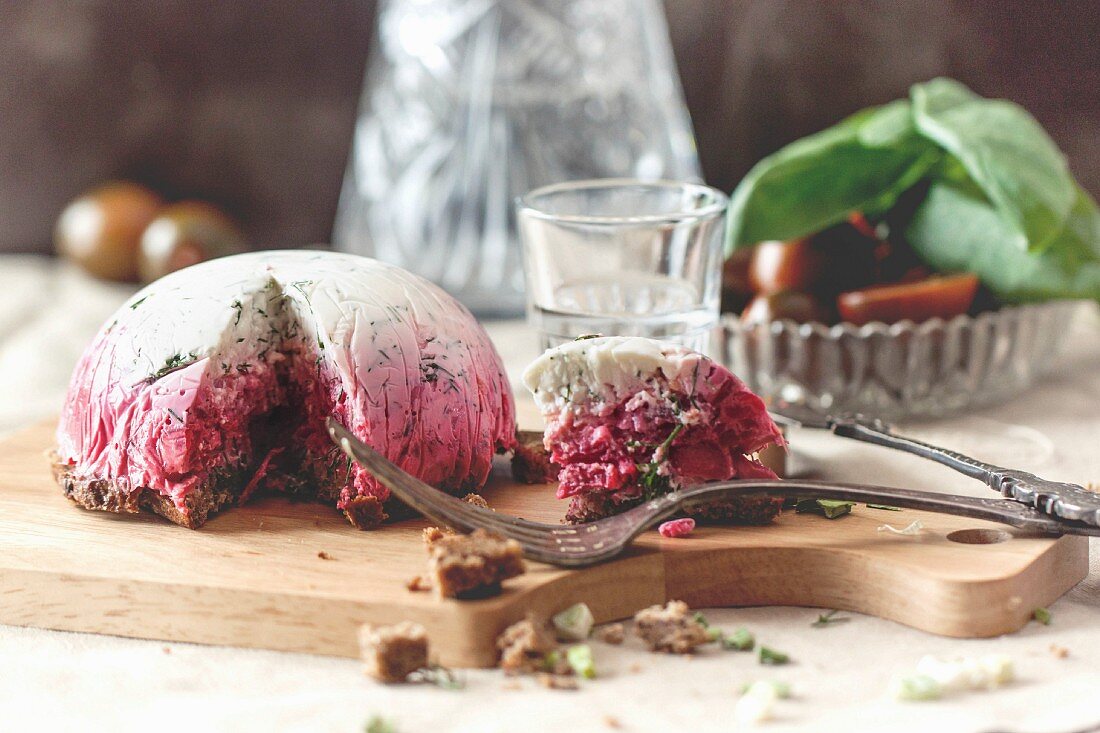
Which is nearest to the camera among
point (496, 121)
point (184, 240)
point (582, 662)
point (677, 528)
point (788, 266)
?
point (582, 662)

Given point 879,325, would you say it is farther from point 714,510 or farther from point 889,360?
point 714,510

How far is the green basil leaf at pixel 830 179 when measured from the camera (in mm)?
2477

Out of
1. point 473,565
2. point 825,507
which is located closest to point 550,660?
point 473,565

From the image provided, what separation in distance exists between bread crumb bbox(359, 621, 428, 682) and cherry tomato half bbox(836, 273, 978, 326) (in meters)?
1.36

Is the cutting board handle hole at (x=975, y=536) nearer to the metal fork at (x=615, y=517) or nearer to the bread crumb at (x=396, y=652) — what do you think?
the metal fork at (x=615, y=517)

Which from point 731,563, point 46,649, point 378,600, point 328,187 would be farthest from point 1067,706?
point 328,187

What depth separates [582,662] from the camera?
131 centimetres

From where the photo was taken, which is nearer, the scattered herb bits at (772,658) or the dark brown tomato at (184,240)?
the scattered herb bits at (772,658)

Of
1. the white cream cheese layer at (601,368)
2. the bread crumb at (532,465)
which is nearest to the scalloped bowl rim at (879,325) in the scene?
the bread crumb at (532,465)

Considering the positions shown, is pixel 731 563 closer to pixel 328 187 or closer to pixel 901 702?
pixel 901 702

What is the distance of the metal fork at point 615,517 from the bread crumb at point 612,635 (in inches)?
3.2

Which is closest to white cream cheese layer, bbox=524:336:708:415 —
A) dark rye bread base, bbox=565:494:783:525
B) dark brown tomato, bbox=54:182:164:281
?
dark rye bread base, bbox=565:494:783:525

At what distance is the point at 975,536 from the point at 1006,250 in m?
1.05

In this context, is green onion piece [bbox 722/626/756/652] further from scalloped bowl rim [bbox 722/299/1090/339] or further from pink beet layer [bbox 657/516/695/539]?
scalloped bowl rim [bbox 722/299/1090/339]
